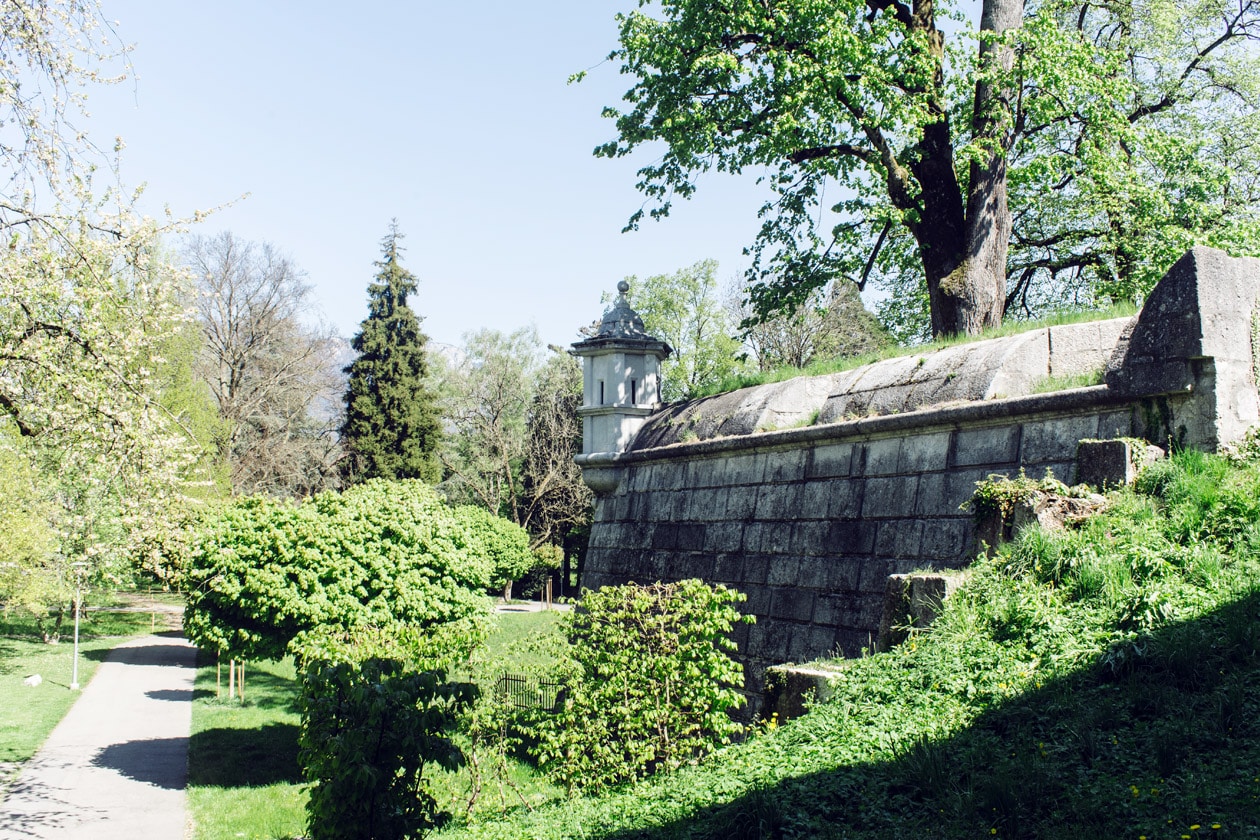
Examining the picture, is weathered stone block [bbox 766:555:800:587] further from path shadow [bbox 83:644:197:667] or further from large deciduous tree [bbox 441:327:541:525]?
large deciduous tree [bbox 441:327:541:525]

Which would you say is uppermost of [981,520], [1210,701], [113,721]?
[981,520]

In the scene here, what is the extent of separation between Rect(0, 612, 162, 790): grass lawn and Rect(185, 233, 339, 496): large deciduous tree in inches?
256

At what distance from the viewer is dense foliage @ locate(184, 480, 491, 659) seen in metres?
11.6

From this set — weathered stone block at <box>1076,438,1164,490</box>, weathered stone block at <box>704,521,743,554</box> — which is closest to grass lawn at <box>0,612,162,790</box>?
weathered stone block at <box>704,521,743,554</box>

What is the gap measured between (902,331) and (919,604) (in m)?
14.1

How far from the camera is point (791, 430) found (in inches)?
341

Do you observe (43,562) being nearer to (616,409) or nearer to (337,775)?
(616,409)

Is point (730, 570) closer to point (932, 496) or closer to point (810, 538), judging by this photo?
point (810, 538)

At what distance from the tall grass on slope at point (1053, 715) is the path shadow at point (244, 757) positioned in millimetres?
7406

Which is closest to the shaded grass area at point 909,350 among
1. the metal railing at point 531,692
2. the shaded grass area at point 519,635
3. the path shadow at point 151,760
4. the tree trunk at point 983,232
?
the tree trunk at point 983,232

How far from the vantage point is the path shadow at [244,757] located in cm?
1223

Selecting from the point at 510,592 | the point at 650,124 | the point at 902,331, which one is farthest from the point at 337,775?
the point at 510,592

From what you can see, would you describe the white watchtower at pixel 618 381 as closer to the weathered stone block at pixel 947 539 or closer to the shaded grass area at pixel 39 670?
the weathered stone block at pixel 947 539

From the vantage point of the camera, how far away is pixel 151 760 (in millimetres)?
13164
